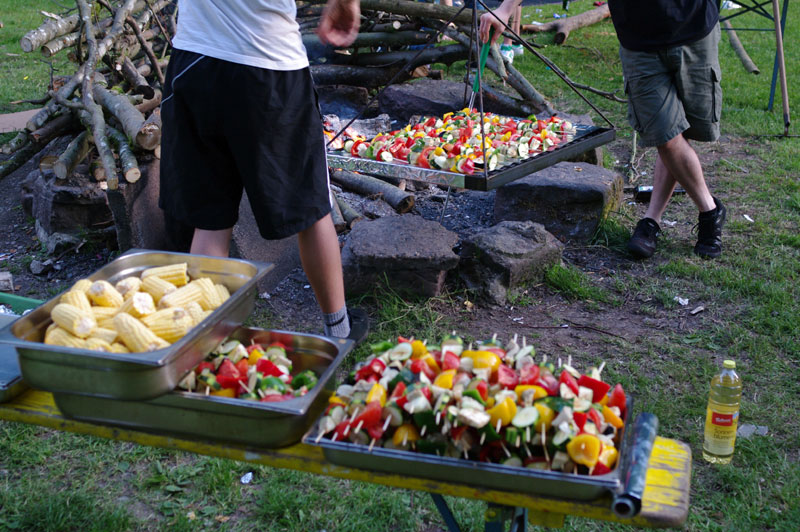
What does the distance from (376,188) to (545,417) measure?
3.61 metres

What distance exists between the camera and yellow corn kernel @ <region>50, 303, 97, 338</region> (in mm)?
1673

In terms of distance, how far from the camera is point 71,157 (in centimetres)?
442

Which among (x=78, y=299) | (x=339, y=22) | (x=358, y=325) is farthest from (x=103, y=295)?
(x=358, y=325)

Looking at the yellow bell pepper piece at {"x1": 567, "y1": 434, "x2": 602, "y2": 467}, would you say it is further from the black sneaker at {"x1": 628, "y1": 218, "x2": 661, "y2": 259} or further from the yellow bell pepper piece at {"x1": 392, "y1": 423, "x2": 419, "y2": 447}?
the black sneaker at {"x1": 628, "y1": 218, "x2": 661, "y2": 259}

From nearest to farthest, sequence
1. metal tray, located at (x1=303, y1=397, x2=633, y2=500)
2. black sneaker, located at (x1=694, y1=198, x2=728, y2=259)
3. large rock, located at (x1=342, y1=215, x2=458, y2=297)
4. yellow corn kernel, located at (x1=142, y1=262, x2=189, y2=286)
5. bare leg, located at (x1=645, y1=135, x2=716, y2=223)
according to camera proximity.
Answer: metal tray, located at (x1=303, y1=397, x2=633, y2=500)
yellow corn kernel, located at (x1=142, y1=262, x2=189, y2=286)
large rock, located at (x1=342, y1=215, x2=458, y2=297)
bare leg, located at (x1=645, y1=135, x2=716, y2=223)
black sneaker, located at (x1=694, y1=198, x2=728, y2=259)

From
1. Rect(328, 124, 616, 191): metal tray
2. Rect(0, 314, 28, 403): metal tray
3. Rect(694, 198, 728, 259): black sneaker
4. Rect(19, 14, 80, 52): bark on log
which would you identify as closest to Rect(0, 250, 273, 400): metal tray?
Rect(0, 314, 28, 403): metal tray

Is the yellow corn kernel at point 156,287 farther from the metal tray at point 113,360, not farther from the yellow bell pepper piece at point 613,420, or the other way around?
the yellow bell pepper piece at point 613,420

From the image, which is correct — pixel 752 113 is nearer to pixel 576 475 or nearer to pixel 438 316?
pixel 438 316

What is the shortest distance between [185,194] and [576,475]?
1.70m

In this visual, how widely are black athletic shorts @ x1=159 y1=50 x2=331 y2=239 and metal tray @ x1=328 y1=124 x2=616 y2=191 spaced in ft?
3.00

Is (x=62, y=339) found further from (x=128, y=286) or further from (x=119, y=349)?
(x=128, y=286)

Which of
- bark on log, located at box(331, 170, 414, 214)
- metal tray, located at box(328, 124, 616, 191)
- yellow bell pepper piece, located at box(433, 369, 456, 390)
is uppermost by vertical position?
yellow bell pepper piece, located at box(433, 369, 456, 390)

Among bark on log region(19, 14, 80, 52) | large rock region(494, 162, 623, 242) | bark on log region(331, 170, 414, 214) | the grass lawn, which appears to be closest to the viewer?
the grass lawn

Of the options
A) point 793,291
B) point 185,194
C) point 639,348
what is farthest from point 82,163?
point 793,291
